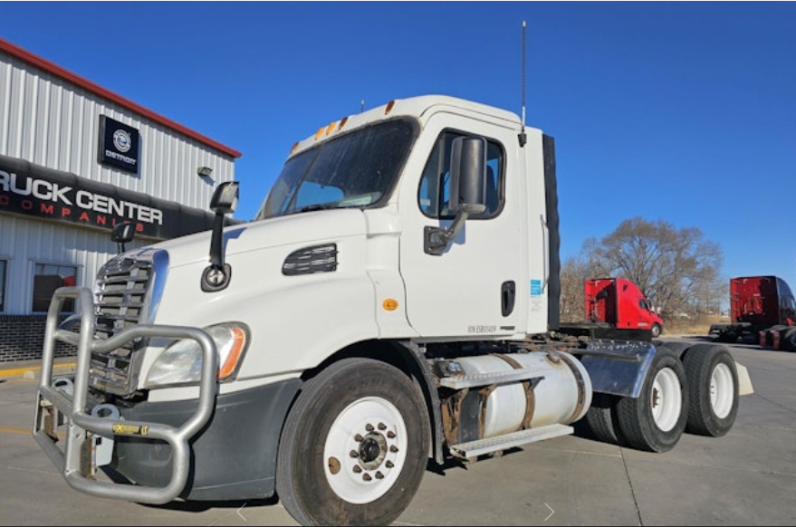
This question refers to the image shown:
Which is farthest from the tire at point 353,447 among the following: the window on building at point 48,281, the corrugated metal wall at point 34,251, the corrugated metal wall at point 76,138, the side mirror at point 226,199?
the corrugated metal wall at point 76,138

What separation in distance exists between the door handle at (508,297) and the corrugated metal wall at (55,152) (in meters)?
12.2

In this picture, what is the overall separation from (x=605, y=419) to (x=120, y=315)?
484 cm

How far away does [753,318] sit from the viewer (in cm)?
3116

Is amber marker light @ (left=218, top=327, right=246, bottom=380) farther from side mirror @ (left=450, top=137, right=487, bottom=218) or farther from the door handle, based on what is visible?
the door handle

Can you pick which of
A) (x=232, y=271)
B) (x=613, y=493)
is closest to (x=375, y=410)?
(x=232, y=271)

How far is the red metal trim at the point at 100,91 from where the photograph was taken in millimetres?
12480

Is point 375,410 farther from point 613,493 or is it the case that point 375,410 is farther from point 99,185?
point 99,185

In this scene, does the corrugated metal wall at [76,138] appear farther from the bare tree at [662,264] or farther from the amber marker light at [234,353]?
the bare tree at [662,264]

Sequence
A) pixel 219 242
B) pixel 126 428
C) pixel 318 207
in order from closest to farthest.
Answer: pixel 126 428 < pixel 219 242 < pixel 318 207

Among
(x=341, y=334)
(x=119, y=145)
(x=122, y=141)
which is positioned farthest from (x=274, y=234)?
(x=122, y=141)

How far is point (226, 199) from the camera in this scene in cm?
320

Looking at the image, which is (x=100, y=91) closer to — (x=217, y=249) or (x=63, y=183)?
(x=63, y=183)

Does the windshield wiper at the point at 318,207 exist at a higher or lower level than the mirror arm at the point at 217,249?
higher

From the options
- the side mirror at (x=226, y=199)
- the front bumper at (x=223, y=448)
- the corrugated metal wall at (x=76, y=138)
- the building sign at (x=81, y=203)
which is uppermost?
the corrugated metal wall at (x=76, y=138)
